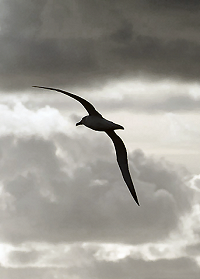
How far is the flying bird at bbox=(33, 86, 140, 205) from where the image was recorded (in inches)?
1500

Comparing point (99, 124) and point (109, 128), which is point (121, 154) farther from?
point (99, 124)

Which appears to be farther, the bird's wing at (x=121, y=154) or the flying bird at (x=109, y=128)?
the bird's wing at (x=121, y=154)

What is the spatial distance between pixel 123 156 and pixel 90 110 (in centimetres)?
520

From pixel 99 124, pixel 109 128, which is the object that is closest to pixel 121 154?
pixel 109 128

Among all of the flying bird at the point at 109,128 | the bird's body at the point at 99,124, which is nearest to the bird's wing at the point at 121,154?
the flying bird at the point at 109,128

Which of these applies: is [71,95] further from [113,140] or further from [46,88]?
[113,140]

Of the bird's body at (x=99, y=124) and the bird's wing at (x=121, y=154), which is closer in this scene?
the bird's body at (x=99, y=124)

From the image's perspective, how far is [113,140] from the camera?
136 feet

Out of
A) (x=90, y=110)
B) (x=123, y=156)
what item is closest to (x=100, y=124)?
(x=90, y=110)

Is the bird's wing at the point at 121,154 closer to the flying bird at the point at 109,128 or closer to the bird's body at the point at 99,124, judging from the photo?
the flying bird at the point at 109,128

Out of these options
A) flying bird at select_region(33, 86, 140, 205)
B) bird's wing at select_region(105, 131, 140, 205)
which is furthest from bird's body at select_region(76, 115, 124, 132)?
bird's wing at select_region(105, 131, 140, 205)

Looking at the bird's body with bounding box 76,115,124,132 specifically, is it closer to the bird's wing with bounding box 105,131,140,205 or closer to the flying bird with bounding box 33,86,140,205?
the flying bird with bounding box 33,86,140,205

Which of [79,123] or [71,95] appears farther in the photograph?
[79,123]

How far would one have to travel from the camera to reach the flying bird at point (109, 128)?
1500 inches
